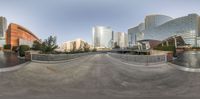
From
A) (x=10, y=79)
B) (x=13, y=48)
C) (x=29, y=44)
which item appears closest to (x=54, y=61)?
(x=29, y=44)

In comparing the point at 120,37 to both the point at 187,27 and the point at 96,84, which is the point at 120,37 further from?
the point at 96,84

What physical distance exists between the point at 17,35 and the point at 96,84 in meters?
A: 3.41

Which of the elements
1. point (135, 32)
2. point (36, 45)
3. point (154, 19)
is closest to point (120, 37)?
point (135, 32)

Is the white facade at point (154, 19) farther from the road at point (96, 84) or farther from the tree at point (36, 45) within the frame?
the tree at point (36, 45)

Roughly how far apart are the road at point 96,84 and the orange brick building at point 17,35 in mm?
999

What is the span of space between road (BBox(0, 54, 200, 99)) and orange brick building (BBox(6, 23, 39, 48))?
3.28 ft

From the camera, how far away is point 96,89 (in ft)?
17.9

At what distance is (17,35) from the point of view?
7258 millimetres

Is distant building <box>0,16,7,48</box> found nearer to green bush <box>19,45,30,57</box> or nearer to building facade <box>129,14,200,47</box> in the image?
green bush <box>19,45,30,57</box>

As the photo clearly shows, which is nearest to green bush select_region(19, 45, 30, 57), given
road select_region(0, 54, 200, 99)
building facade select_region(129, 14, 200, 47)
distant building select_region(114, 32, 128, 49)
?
road select_region(0, 54, 200, 99)

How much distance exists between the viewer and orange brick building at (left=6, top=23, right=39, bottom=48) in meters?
6.98

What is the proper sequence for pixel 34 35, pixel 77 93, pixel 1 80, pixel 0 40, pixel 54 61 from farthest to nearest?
pixel 54 61
pixel 34 35
pixel 0 40
pixel 1 80
pixel 77 93

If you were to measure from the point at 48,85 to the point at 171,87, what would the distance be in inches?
133

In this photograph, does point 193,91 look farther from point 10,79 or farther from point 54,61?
point 54,61
